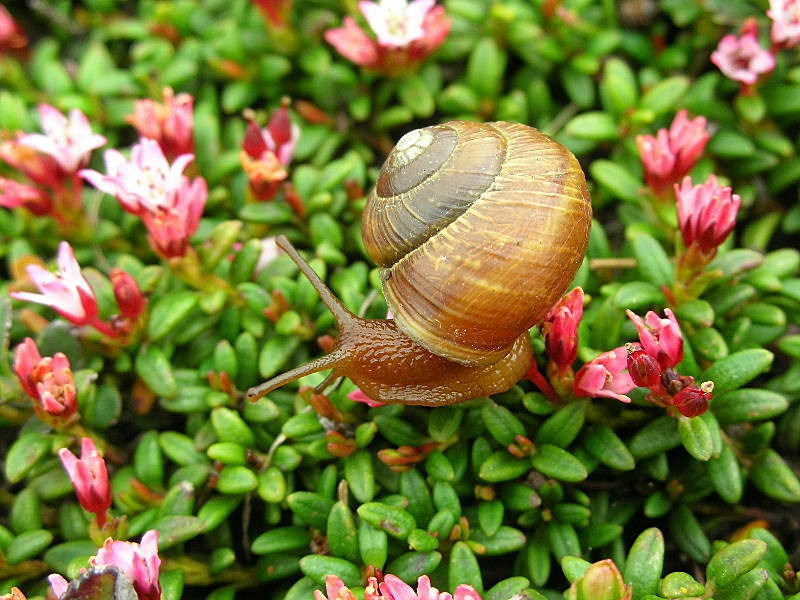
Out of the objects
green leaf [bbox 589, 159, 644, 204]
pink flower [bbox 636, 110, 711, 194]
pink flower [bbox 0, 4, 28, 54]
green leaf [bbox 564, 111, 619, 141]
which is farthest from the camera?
pink flower [bbox 0, 4, 28, 54]

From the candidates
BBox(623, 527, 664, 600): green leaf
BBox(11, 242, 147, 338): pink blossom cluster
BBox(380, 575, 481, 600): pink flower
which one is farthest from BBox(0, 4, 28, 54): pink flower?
BBox(623, 527, 664, 600): green leaf

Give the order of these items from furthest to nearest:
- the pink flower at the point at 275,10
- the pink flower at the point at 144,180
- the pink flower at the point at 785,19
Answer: the pink flower at the point at 275,10 → the pink flower at the point at 785,19 → the pink flower at the point at 144,180

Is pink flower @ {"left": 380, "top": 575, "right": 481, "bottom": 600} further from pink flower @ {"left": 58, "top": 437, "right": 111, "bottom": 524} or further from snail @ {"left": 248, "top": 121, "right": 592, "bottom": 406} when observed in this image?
pink flower @ {"left": 58, "top": 437, "right": 111, "bottom": 524}

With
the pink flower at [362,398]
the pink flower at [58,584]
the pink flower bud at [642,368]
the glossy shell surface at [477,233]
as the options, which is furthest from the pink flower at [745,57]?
→ the pink flower at [58,584]

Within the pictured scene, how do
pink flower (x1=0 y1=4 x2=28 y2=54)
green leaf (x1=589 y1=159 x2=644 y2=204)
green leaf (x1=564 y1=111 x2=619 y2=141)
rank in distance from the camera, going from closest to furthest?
1. green leaf (x1=589 y1=159 x2=644 y2=204)
2. green leaf (x1=564 y1=111 x2=619 y2=141)
3. pink flower (x1=0 y1=4 x2=28 y2=54)

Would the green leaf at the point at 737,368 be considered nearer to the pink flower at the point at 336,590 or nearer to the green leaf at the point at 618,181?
the green leaf at the point at 618,181

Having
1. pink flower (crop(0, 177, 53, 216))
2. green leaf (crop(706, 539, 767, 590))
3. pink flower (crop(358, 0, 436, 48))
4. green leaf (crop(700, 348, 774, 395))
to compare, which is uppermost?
pink flower (crop(358, 0, 436, 48))
